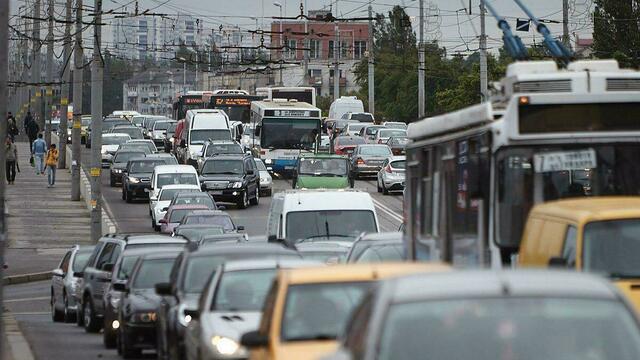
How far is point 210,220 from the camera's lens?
38.8 metres

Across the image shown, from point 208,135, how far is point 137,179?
422 inches

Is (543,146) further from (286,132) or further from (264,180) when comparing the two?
(286,132)

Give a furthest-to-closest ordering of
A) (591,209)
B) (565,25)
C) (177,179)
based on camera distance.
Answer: (565,25) → (177,179) → (591,209)

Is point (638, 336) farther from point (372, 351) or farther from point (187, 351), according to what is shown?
point (187, 351)

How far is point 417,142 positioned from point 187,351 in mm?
4032

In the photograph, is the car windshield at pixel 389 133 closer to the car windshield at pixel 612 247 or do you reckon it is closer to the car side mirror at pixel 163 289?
the car side mirror at pixel 163 289

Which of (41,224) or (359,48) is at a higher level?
(359,48)

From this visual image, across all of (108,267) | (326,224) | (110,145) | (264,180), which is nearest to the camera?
(108,267)

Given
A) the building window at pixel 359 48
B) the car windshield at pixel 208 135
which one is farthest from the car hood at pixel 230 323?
the building window at pixel 359 48

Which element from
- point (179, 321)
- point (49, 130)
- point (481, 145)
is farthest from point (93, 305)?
point (49, 130)

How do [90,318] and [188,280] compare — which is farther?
[90,318]

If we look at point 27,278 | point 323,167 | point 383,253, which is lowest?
point 27,278

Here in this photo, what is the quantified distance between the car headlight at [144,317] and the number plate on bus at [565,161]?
7.31m

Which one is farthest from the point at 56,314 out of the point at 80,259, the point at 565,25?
the point at 565,25
